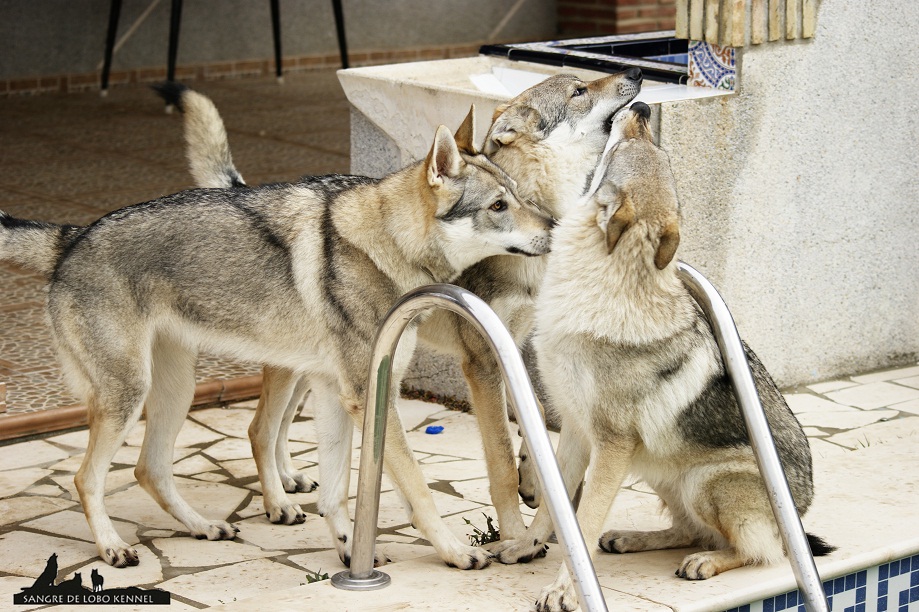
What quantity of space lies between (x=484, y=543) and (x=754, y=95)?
2473 millimetres

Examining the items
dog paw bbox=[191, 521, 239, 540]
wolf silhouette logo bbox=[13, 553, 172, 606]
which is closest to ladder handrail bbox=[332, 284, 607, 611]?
wolf silhouette logo bbox=[13, 553, 172, 606]

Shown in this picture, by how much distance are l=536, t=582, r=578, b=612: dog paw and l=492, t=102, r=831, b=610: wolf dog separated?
25 mm

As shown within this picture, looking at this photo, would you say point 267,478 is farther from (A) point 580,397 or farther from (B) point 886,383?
(B) point 886,383

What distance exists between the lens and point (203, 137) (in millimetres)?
4504

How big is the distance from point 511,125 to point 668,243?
0.95 m

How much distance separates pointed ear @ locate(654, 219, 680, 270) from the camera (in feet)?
10.8

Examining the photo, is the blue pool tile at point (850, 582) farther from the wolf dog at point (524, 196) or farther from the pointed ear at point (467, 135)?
the pointed ear at point (467, 135)

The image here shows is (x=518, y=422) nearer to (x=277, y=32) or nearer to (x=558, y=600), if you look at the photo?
(x=558, y=600)

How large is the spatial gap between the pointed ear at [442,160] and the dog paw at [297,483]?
5.17 ft

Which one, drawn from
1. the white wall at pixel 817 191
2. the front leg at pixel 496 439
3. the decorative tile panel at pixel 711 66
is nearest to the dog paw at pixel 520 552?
the front leg at pixel 496 439

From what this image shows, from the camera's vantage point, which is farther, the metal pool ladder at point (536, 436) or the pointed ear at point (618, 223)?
the pointed ear at point (618, 223)

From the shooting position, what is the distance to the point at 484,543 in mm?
4059

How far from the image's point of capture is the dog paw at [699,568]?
3.51 metres

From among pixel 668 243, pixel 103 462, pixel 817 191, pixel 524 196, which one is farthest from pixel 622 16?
pixel 668 243
